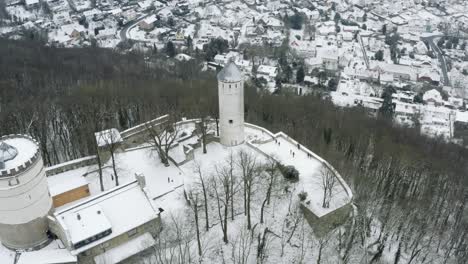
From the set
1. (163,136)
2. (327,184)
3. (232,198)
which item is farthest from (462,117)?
(232,198)

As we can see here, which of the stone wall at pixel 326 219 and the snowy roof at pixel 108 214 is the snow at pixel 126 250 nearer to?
the snowy roof at pixel 108 214

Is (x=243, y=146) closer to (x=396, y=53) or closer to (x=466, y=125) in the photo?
(x=466, y=125)

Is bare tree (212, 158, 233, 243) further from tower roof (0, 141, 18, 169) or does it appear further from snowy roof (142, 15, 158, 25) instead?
snowy roof (142, 15, 158, 25)

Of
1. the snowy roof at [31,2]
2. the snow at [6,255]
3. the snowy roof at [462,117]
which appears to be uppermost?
the snowy roof at [31,2]

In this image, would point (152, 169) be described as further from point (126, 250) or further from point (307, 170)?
point (307, 170)

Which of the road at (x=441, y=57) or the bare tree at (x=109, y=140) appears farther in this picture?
the road at (x=441, y=57)

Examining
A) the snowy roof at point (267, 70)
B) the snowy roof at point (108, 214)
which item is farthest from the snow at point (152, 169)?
the snowy roof at point (267, 70)

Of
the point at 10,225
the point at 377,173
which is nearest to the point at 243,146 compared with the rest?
the point at 377,173
